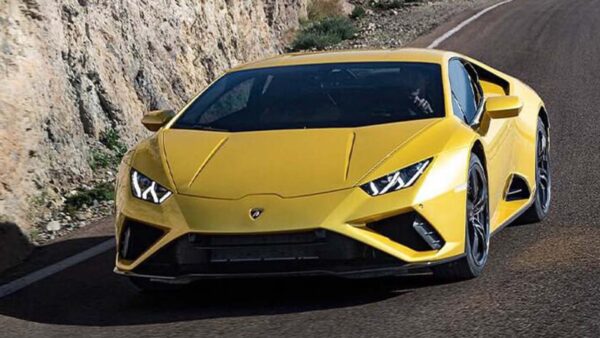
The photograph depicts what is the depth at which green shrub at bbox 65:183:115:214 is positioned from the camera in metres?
10.5

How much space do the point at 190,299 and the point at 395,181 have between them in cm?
134

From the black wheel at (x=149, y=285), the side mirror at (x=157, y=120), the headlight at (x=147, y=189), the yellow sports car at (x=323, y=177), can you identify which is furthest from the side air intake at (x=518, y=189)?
the headlight at (x=147, y=189)

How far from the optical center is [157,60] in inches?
607

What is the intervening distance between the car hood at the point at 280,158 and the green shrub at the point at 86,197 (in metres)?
3.32

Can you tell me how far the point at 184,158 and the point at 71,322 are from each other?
1.04 meters

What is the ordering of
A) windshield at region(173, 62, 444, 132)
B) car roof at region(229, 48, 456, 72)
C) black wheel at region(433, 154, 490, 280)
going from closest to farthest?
black wheel at region(433, 154, 490, 280) < windshield at region(173, 62, 444, 132) < car roof at region(229, 48, 456, 72)

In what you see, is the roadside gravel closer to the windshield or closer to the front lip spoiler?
the windshield

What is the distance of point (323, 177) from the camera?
21.8ft

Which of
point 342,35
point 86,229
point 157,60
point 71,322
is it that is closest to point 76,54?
point 157,60

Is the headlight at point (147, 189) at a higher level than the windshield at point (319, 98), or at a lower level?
higher

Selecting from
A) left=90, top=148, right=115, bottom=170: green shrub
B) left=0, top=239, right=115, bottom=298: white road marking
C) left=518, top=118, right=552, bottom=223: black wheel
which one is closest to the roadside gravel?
left=90, top=148, right=115, bottom=170: green shrub

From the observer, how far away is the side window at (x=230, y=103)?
306 inches

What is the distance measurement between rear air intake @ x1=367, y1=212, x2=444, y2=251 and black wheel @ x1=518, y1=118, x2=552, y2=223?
7.53 ft

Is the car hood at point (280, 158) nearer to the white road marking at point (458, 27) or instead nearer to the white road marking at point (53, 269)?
the white road marking at point (53, 269)
